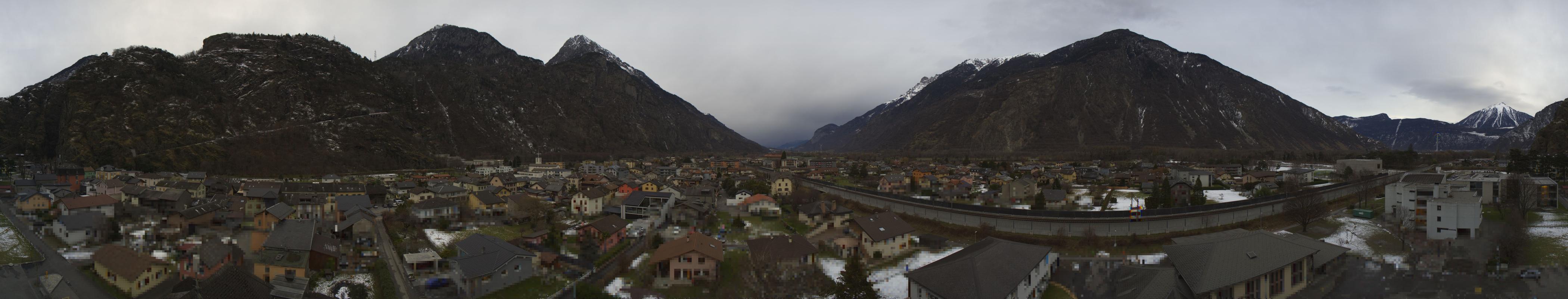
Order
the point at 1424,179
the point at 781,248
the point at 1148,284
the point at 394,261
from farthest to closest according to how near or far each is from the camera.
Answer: the point at 1424,179, the point at 394,261, the point at 781,248, the point at 1148,284

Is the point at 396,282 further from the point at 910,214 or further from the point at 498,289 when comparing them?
the point at 910,214

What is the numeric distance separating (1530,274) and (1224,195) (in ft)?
82.0

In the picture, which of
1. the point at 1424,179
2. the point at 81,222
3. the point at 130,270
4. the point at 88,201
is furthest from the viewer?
the point at 1424,179

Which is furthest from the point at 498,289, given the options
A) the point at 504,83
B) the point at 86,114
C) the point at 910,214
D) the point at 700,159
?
the point at 504,83

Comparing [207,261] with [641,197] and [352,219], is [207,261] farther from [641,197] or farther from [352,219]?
[641,197]

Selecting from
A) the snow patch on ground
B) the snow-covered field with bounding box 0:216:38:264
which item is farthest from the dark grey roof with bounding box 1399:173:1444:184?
the snow-covered field with bounding box 0:216:38:264

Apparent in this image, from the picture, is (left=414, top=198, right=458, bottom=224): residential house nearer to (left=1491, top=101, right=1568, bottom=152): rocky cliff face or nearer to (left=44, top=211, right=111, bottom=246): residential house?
(left=44, top=211, right=111, bottom=246): residential house

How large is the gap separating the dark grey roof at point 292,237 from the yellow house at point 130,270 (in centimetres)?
228

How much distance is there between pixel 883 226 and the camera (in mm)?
23422

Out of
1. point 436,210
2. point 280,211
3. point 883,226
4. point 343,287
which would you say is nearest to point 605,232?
point 343,287

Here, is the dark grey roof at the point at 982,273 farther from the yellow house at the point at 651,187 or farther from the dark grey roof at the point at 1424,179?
the yellow house at the point at 651,187

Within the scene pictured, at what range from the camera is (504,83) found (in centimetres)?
13762

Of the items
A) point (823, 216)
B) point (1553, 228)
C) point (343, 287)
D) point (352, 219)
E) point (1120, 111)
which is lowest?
point (343, 287)

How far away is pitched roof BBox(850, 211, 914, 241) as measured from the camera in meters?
22.4
